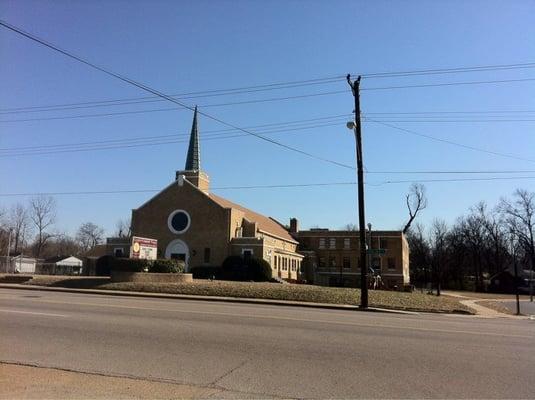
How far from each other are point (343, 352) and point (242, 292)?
61.6ft

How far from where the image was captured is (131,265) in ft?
114

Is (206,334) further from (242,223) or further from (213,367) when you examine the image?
(242,223)

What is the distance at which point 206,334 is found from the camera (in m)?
11.5

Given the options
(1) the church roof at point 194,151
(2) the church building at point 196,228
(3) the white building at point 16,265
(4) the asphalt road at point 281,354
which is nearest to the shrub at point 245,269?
(2) the church building at point 196,228

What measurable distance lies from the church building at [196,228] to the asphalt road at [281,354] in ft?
126

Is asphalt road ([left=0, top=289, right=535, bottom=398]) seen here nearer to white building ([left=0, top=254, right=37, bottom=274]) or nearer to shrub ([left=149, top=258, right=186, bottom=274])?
shrub ([left=149, top=258, right=186, bottom=274])

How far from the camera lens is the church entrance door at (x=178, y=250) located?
179 feet

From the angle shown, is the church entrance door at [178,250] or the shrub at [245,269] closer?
the shrub at [245,269]

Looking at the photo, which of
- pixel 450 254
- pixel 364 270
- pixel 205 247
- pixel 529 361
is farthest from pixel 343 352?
pixel 450 254

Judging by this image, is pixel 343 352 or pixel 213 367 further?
pixel 343 352

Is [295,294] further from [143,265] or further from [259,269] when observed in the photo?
[259,269]

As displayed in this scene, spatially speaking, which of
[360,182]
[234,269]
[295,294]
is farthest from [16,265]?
[360,182]

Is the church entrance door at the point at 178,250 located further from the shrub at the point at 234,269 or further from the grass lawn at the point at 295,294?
the grass lawn at the point at 295,294

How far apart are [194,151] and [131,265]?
93.0 ft
